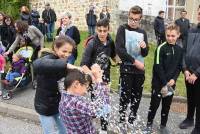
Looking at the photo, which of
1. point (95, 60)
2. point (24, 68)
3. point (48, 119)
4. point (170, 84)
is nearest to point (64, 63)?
point (48, 119)

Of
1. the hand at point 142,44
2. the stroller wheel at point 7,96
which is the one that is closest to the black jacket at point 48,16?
the stroller wheel at point 7,96

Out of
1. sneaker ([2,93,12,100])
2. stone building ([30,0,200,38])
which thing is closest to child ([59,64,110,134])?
sneaker ([2,93,12,100])

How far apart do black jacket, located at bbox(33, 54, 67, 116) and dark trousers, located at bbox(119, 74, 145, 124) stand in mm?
1770

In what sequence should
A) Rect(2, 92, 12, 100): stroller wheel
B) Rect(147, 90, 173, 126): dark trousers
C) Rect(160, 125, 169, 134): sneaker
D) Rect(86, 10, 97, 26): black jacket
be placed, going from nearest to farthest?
Rect(147, 90, 173, 126): dark trousers < Rect(160, 125, 169, 134): sneaker < Rect(2, 92, 12, 100): stroller wheel < Rect(86, 10, 97, 26): black jacket

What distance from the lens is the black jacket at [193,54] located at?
6.68 metres

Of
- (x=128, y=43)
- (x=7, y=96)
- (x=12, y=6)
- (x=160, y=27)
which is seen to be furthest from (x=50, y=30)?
(x=128, y=43)

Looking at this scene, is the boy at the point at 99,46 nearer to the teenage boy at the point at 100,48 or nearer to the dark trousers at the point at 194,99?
the teenage boy at the point at 100,48

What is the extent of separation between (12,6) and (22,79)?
15.2 metres

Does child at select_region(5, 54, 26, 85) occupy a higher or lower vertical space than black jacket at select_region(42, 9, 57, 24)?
lower

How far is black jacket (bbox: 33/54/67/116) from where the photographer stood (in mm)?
5012

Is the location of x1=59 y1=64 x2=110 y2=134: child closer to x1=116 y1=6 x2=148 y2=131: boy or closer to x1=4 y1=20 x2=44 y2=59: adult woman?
x1=116 y1=6 x2=148 y2=131: boy

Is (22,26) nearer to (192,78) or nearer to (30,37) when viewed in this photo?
(30,37)

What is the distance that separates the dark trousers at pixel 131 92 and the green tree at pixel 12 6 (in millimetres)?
17814

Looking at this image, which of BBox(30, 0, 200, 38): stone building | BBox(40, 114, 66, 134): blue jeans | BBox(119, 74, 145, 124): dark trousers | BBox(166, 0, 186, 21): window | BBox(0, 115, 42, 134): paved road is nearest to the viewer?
BBox(40, 114, 66, 134): blue jeans
